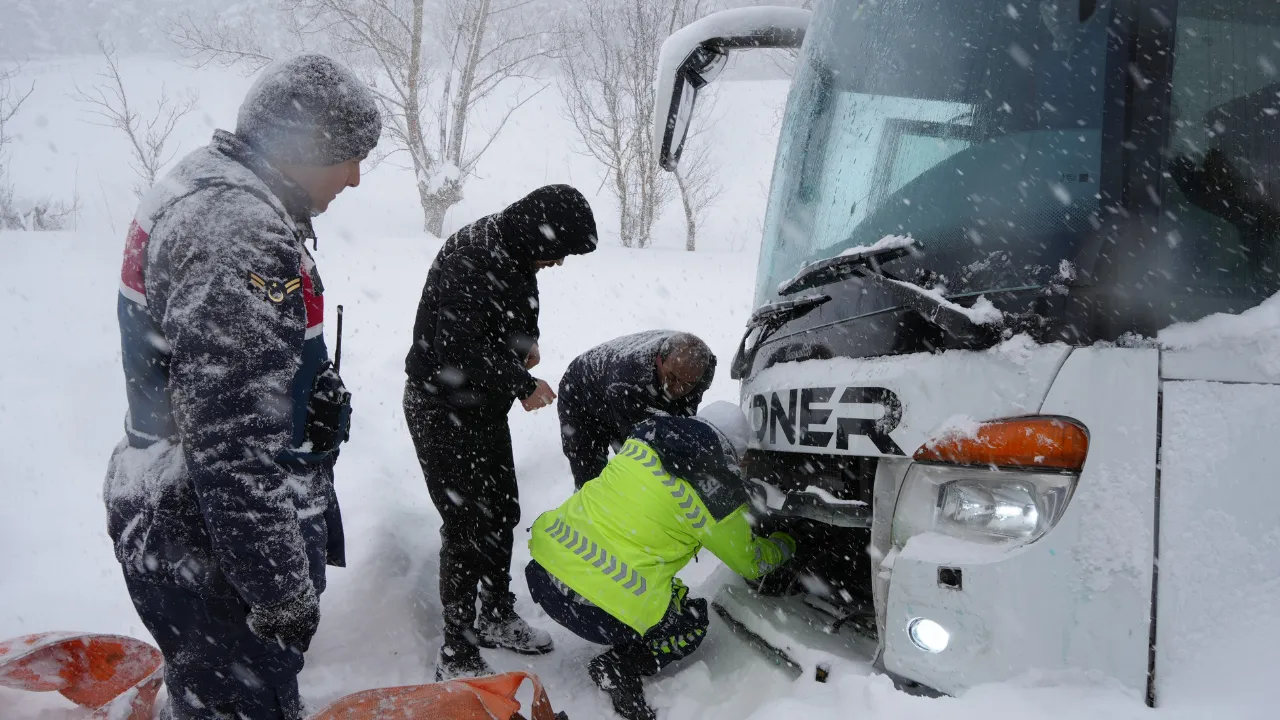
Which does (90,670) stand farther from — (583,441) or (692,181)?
(692,181)

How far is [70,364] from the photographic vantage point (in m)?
6.26

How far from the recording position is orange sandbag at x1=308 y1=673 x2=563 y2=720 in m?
1.65

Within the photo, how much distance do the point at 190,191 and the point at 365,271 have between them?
28.9ft

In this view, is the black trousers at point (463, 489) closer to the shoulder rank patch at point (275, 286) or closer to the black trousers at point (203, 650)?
the black trousers at point (203, 650)

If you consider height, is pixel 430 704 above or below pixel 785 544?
above

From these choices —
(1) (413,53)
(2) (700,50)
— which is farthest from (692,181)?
(2) (700,50)

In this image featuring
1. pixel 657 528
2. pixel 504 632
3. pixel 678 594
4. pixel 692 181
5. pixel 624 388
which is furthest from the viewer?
pixel 692 181

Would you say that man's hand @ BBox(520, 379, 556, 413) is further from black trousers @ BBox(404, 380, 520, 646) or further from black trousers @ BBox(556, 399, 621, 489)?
black trousers @ BBox(556, 399, 621, 489)

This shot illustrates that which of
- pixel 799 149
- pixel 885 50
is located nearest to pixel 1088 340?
pixel 885 50

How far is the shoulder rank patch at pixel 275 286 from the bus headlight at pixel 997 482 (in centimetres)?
134

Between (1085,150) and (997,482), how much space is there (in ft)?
2.16

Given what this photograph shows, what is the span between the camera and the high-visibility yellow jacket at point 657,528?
2.37 meters

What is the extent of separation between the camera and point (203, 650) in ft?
5.50

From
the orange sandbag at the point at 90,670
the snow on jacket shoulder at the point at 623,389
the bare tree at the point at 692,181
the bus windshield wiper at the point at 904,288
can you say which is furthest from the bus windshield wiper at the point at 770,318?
the bare tree at the point at 692,181
